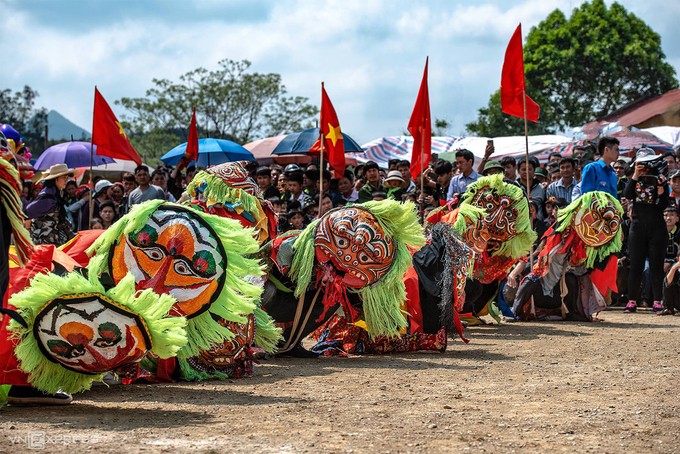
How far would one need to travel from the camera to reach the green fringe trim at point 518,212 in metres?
9.72

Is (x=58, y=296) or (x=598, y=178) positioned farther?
(x=598, y=178)

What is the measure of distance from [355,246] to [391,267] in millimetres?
316

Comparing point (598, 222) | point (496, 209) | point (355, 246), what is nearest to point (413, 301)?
point (355, 246)

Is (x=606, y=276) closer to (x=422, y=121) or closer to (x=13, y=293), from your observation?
(x=422, y=121)

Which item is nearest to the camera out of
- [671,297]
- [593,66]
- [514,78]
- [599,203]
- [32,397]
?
[32,397]

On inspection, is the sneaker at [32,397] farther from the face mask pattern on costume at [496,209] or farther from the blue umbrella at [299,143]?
the blue umbrella at [299,143]

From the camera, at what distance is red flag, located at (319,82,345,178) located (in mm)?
→ 11508

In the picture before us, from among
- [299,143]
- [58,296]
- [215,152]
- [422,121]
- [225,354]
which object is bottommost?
[225,354]

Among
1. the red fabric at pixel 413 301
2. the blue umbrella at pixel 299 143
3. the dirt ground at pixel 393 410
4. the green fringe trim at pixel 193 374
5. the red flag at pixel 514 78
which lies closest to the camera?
the dirt ground at pixel 393 410

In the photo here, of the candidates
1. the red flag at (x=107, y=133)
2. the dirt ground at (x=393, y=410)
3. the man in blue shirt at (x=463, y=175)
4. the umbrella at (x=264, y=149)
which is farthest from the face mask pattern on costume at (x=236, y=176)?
the umbrella at (x=264, y=149)

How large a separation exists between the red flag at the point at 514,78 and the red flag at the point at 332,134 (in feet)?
7.13

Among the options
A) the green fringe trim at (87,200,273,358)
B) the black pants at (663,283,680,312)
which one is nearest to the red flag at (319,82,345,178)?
the black pants at (663,283,680,312)

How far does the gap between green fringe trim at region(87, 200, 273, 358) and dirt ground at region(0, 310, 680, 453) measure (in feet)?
1.01

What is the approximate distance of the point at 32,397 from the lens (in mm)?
5324
